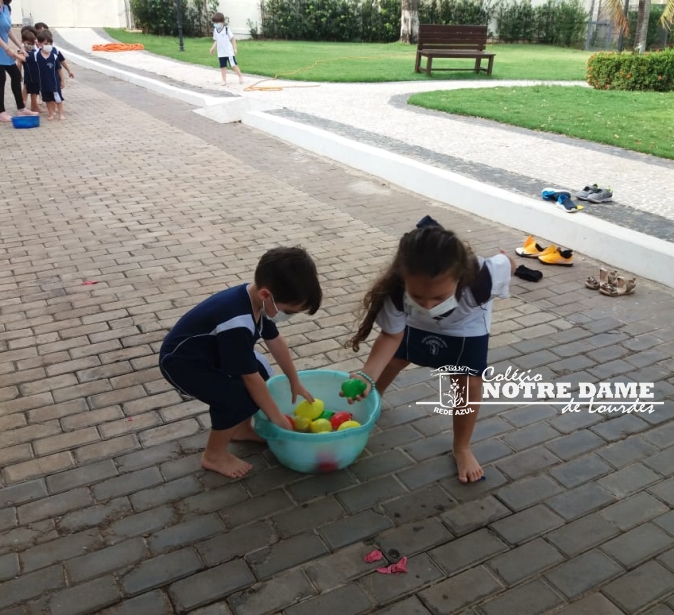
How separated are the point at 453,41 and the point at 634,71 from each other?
4338 mm

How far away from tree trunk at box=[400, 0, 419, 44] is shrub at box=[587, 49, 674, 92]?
570 inches

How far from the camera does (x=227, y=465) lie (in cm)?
296

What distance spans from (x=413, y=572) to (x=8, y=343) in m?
2.87

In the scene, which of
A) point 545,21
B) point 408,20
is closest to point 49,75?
point 408,20

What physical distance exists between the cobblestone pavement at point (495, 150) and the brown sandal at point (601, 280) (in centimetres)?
85

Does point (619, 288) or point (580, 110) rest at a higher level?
point (580, 110)

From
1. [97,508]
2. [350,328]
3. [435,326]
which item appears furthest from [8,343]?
[435,326]

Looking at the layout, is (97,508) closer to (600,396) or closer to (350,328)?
(350,328)

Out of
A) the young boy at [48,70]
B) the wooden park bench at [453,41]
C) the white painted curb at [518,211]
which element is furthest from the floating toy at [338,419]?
the wooden park bench at [453,41]

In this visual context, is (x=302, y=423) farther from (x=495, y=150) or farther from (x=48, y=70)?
(x=48, y=70)

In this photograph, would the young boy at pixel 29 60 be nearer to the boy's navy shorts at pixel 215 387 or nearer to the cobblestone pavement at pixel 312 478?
the cobblestone pavement at pixel 312 478

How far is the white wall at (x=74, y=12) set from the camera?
32281mm

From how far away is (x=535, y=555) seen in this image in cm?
253

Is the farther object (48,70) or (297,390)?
(48,70)
